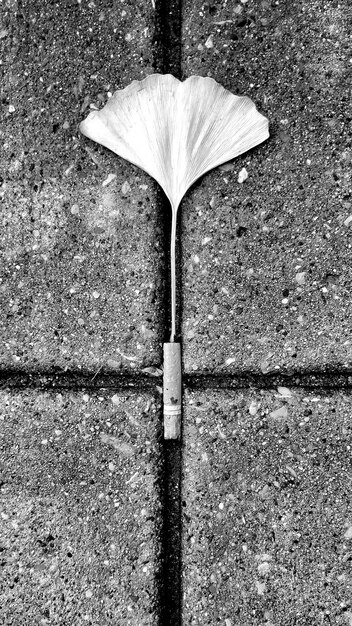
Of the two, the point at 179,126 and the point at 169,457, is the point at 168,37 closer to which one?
the point at 179,126

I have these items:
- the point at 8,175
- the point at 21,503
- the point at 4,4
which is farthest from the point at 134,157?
the point at 21,503

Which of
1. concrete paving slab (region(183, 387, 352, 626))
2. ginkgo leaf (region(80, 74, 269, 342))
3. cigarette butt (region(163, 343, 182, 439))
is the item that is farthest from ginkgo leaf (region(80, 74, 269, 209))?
concrete paving slab (region(183, 387, 352, 626))

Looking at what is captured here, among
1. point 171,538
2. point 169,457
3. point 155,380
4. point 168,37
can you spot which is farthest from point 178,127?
point 171,538

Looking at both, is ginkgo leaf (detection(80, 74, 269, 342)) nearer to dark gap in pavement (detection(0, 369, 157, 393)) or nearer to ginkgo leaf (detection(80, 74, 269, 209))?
ginkgo leaf (detection(80, 74, 269, 209))

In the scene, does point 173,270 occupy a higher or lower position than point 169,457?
higher

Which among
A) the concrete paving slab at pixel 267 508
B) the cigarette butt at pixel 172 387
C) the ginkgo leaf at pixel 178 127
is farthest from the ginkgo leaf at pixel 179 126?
the concrete paving slab at pixel 267 508


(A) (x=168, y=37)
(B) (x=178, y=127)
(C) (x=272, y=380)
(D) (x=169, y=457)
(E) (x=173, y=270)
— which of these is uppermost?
(A) (x=168, y=37)
